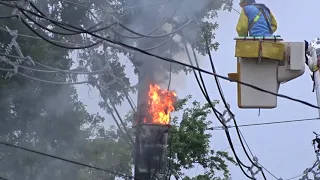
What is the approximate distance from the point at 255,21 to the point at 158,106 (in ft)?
12.8

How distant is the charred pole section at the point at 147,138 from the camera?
11523 millimetres

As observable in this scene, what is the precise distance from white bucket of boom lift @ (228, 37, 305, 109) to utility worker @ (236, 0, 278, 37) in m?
0.23

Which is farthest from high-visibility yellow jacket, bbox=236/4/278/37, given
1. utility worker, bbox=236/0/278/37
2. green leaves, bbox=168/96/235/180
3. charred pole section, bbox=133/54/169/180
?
green leaves, bbox=168/96/235/180

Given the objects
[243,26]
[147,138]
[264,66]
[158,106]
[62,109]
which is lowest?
[147,138]

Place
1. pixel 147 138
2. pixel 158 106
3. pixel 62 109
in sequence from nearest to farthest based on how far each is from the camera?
pixel 147 138, pixel 158 106, pixel 62 109

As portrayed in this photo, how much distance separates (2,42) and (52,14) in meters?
1.69

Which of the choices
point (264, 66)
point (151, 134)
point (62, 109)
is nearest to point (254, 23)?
point (264, 66)

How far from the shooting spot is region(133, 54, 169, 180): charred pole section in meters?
11.5

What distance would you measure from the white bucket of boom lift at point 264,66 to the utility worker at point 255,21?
0.23 metres

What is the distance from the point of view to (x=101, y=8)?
44.9 feet

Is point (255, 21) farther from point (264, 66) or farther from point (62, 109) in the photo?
point (62, 109)

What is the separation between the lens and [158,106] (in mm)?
11945

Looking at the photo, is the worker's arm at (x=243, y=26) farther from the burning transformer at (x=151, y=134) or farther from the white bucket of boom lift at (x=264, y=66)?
the burning transformer at (x=151, y=134)

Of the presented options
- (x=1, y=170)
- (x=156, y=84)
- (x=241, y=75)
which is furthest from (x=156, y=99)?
(x=1, y=170)
